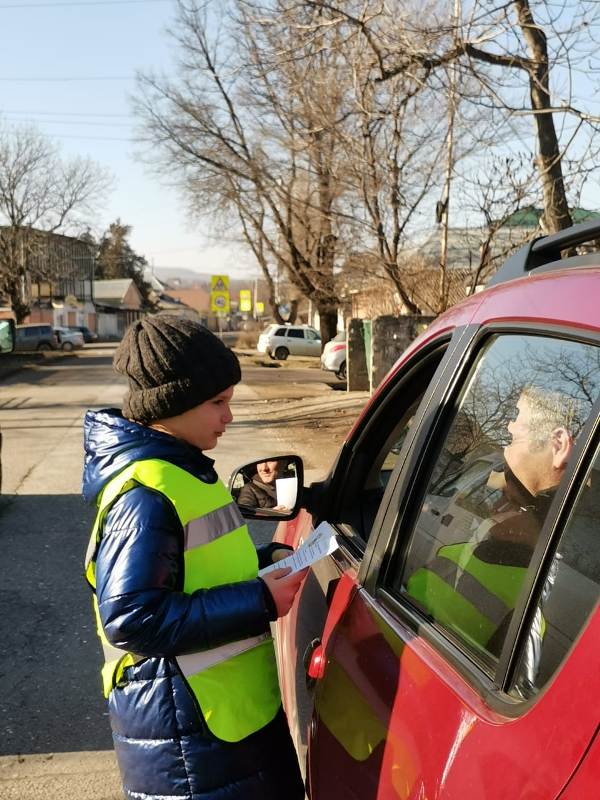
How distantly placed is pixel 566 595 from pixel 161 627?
78 cm

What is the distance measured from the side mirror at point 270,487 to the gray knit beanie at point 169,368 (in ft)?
2.06

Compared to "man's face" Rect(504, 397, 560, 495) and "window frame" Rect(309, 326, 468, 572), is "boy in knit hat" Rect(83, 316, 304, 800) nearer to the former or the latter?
"window frame" Rect(309, 326, 468, 572)

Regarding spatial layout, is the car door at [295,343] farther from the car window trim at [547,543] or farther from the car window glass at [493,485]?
the car window trim at [547,543]

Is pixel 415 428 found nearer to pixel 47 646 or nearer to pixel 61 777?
pixel 61 777

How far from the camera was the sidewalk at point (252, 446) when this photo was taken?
337 centimetres

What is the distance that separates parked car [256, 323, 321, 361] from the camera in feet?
121

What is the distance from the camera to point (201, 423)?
184 cm

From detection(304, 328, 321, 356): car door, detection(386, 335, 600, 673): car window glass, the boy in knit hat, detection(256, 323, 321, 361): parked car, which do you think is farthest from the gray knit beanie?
detection(304, 328, 321, 356): car door

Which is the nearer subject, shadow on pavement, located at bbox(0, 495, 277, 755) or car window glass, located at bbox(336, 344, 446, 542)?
car window glass, located at bbox(336, 344, 446, 542)

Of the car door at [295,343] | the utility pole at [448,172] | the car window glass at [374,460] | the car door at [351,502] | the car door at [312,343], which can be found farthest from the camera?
the car door at [312,343]

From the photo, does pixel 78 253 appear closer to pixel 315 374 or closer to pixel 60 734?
pixel 315 374

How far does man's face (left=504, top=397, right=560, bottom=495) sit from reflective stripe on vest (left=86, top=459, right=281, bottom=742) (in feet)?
2.01

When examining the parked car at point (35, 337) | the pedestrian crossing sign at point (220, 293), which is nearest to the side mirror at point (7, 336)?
the pedestrian crossing sign at point (220, 293)

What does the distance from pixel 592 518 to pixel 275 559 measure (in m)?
1.15
